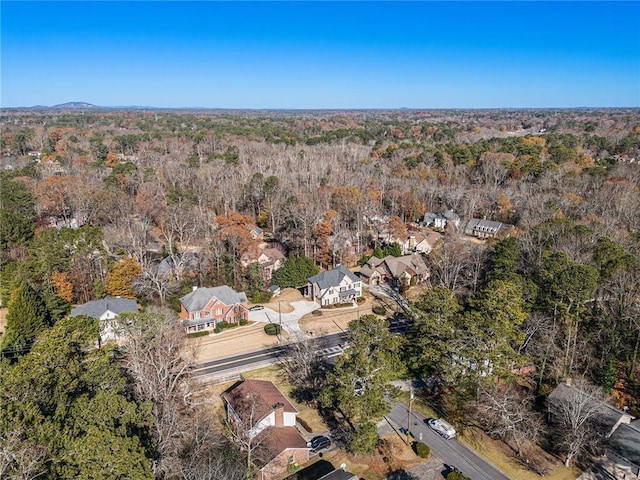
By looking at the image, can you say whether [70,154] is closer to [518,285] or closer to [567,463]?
[518,285]

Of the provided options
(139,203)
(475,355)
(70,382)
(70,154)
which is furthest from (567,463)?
(70,154)

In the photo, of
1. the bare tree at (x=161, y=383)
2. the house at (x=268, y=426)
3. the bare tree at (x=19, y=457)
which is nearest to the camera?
the bare tree at (x=19, y=457)

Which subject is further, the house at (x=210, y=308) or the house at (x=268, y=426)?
the house at (x=210, y=308)

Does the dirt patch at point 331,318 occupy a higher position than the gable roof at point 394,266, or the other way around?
the gable roof at point 394,266

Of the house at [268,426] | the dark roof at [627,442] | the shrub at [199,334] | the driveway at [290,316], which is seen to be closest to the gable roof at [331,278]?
the driveway at [290,316]

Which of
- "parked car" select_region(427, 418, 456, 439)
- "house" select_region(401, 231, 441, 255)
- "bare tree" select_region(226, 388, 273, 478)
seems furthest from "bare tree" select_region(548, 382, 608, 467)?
"house" select_region(401, 231, 441, 255)

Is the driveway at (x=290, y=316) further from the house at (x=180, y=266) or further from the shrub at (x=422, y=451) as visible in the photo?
the shrub at (x=422, y=451)
